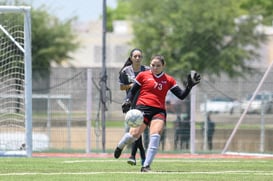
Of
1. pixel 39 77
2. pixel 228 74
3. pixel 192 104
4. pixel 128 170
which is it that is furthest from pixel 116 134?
pixel 228 74

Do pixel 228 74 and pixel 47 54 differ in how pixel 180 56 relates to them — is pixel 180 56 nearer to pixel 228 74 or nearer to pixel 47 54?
pixel 228 74

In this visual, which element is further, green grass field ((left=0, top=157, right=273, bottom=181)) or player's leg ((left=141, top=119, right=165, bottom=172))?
player's leg ((left=141, top=119, right=165, bottom=172))

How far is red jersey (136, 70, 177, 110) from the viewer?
14.2 meters

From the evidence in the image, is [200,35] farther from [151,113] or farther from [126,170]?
[126,170]

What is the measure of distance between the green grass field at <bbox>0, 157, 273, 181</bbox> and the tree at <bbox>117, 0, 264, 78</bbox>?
29.1 meters

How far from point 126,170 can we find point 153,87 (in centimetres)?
138

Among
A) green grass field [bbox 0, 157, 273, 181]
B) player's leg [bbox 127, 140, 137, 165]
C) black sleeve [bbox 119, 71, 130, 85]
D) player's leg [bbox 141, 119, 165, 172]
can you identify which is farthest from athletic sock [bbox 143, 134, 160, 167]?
black sleeve [bbox 119, 71, 130, 85]

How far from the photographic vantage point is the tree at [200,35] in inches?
1810

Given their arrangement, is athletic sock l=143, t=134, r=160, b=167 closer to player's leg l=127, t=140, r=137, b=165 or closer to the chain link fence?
player's leg l=127, t=140, r=137, b=165

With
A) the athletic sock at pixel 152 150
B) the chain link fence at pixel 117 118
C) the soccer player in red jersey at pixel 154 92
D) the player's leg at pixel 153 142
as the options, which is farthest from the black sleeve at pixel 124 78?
the chain link fence at pixel 117 118

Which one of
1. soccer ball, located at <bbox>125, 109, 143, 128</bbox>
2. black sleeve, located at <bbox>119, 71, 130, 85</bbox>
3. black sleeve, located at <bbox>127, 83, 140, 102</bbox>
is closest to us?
soccer ball, located at <bbox>125, 109, 143, 128</bbox>

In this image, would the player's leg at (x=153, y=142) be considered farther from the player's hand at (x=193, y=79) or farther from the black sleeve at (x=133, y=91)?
the player's hand at (x=193, y=79)

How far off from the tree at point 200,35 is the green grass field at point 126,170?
95.5 ft

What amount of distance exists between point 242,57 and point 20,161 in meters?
32.7
